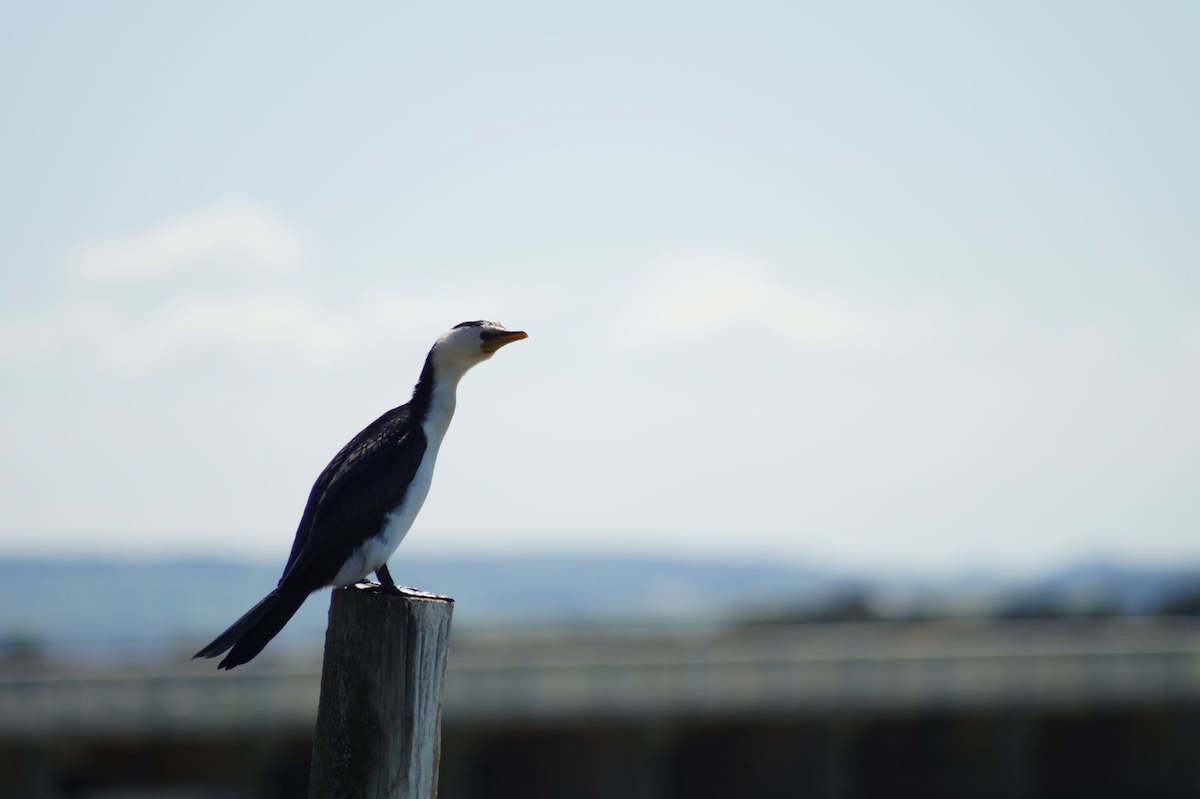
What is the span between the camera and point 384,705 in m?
Answer: 4.53

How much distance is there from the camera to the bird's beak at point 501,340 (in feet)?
18.6

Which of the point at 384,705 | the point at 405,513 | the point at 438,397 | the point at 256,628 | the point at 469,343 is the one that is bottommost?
the point at 384,705

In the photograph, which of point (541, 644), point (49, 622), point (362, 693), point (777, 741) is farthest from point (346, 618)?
point (49, 622)

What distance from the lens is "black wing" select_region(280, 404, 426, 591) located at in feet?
17.4

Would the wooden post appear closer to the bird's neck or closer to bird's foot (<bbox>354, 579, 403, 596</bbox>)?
bird's foot (<bbox>354, 579, 403, 596</bbox>)

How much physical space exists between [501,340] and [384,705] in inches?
72.5

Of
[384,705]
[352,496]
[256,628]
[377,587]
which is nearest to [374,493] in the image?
[352,496]

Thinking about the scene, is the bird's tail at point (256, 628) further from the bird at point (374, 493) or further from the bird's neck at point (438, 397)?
the bird's neck at point (438, 397)

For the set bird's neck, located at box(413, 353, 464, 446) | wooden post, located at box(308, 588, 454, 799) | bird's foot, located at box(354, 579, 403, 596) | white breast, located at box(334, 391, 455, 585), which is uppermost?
bird's neck, located at box(413, 353, 464, 446)

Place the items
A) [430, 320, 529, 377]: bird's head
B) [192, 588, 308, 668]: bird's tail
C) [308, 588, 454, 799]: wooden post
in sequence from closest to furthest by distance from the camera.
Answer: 1. [308, 588, 454, 799]: wooden post
2. [192, 588, 308, 668]: bird's tail
3. [430, 320, 529, 377]: bird's head

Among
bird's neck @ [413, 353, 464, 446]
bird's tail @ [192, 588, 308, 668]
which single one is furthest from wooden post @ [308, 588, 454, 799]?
bird's neck @ [413, 353, 464, 446]

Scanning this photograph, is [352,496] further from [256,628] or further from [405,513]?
[256,628]

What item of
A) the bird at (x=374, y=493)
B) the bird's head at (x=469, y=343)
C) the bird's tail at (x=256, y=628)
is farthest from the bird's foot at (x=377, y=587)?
the bird's head at (x=469, y=343)

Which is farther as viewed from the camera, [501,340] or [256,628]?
[501,340]
